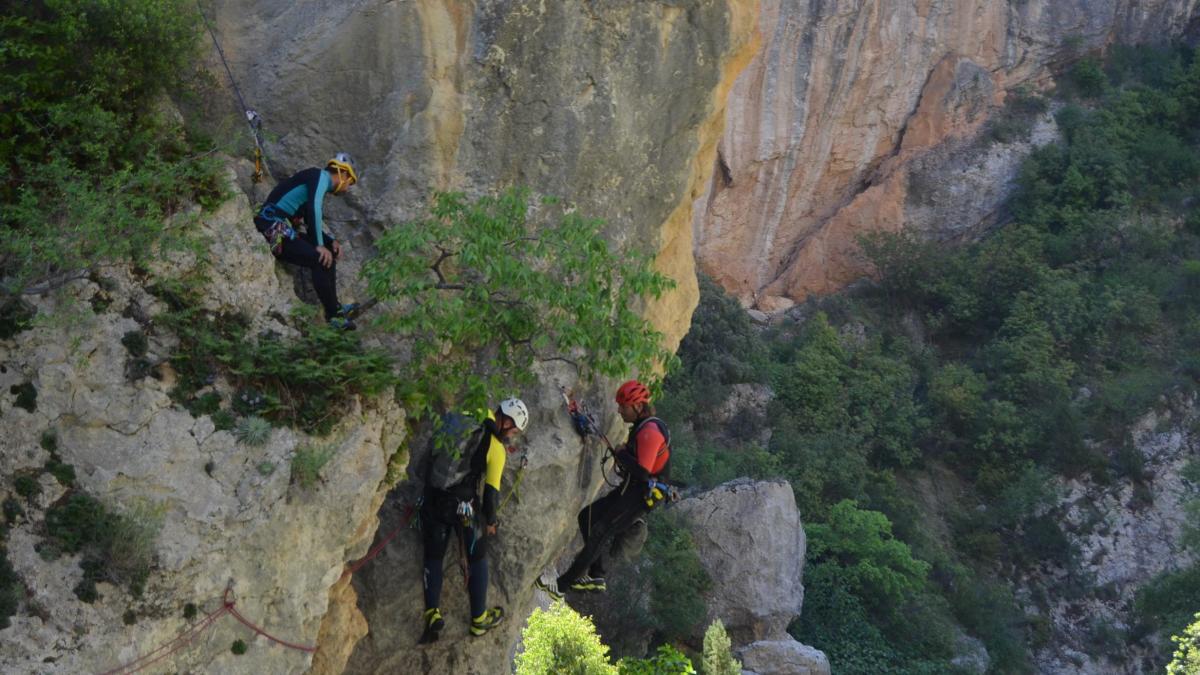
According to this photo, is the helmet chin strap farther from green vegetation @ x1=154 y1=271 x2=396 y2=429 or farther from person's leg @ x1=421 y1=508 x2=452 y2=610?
person's leg @ x1=421 y1=508 x2=452 y2=610

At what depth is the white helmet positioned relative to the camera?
9227 mm

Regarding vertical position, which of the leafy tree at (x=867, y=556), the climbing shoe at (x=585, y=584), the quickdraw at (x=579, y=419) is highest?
the quickdraw at (x=579, y=419)

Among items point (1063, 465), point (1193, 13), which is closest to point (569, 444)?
point (1063, 465)

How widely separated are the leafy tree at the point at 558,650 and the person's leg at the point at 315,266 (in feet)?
13.6

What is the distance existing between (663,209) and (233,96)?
366 centimetres

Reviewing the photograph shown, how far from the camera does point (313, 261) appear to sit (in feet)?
29.7

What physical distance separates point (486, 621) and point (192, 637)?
2.68 m

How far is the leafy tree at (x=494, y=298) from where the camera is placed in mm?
8922

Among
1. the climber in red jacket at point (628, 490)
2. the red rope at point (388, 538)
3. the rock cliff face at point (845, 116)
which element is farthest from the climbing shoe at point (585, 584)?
the rock cliff face at point (845, 116)

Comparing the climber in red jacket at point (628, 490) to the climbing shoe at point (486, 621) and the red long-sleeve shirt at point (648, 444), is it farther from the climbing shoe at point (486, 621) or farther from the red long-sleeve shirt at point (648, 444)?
the climbing shoe at point (486, 621)

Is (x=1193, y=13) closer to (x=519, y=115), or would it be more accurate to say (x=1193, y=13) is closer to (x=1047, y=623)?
(x=1047, y=623)

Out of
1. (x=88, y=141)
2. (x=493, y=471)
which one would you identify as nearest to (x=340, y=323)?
(x=493, y=471)

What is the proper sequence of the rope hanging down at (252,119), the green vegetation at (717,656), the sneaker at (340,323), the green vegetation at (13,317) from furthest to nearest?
the green vegetation at (717,656) → the rope hanging down at (252,119) → the sneaker at (340,323) → the green vegetation at (13,317)

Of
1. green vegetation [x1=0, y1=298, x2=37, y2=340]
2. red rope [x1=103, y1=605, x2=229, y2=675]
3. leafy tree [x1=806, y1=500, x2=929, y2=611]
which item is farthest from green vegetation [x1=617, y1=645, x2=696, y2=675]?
leafy tree [x1=806, y1=500, x2=929, y2=611]
